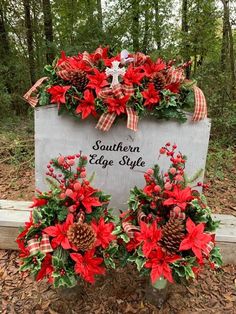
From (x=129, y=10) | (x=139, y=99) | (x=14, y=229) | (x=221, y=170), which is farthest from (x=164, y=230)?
(x=129, y=10)

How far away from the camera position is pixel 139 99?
1.89m

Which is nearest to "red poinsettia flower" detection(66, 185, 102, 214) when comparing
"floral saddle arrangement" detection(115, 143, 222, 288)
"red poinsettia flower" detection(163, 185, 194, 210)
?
"floral saddle arrangement" detection(115, 143, 222, 288)

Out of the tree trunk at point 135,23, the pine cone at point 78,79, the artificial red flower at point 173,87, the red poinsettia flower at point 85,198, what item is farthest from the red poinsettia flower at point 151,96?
the tree trunk at point 135,23

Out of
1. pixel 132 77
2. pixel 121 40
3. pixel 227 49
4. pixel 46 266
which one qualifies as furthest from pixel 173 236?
pixel 121 40

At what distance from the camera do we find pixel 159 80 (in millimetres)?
1919

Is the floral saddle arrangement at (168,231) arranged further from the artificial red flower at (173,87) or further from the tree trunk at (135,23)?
the tree trunk at (135,23)

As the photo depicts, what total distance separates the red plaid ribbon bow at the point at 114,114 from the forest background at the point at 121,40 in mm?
2022

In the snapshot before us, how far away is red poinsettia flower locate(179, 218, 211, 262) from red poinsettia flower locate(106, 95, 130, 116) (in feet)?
2.49

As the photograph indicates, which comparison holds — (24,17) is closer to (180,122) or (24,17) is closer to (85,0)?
(85,0)

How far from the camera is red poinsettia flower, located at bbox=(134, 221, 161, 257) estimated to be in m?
1.50

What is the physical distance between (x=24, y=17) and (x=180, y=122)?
6581mm

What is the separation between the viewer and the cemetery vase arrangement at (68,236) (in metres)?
→ 1.51

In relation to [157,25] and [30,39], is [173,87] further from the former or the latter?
[30,39]

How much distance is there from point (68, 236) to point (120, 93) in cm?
88
